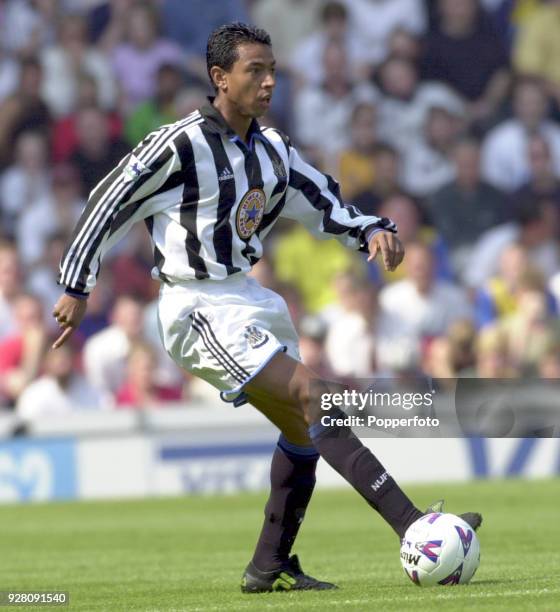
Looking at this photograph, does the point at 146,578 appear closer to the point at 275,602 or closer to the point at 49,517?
the point at 275,602

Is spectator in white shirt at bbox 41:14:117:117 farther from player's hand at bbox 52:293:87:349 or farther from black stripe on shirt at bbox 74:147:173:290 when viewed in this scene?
player's hand at bbox 52:293:87:349

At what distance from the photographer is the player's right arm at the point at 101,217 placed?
6.19m

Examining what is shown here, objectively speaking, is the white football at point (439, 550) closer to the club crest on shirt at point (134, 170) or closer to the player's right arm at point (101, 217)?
the player's right arm at point (101, 217)

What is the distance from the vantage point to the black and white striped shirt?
245 inches

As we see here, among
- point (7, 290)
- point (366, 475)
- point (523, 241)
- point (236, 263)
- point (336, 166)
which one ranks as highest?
point (336, 166)

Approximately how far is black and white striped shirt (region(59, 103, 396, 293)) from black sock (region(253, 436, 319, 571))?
86cm

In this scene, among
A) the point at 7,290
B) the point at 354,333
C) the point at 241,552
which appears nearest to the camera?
the point at 241,552

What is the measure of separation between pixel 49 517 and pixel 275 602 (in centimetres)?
678

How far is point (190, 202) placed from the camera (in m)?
6.34

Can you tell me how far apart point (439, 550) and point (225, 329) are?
4.06 ft

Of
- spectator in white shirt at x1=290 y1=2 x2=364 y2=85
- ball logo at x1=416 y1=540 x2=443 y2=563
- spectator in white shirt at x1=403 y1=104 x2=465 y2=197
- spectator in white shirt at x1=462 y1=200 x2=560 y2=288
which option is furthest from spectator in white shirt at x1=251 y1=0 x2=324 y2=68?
ball logo at x1=416 y1=540 x2=443 y2=563

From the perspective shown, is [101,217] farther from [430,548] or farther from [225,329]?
[430,548]

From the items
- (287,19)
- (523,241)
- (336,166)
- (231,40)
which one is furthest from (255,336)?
(287,19)

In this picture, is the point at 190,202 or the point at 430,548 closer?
the point at 430,548
